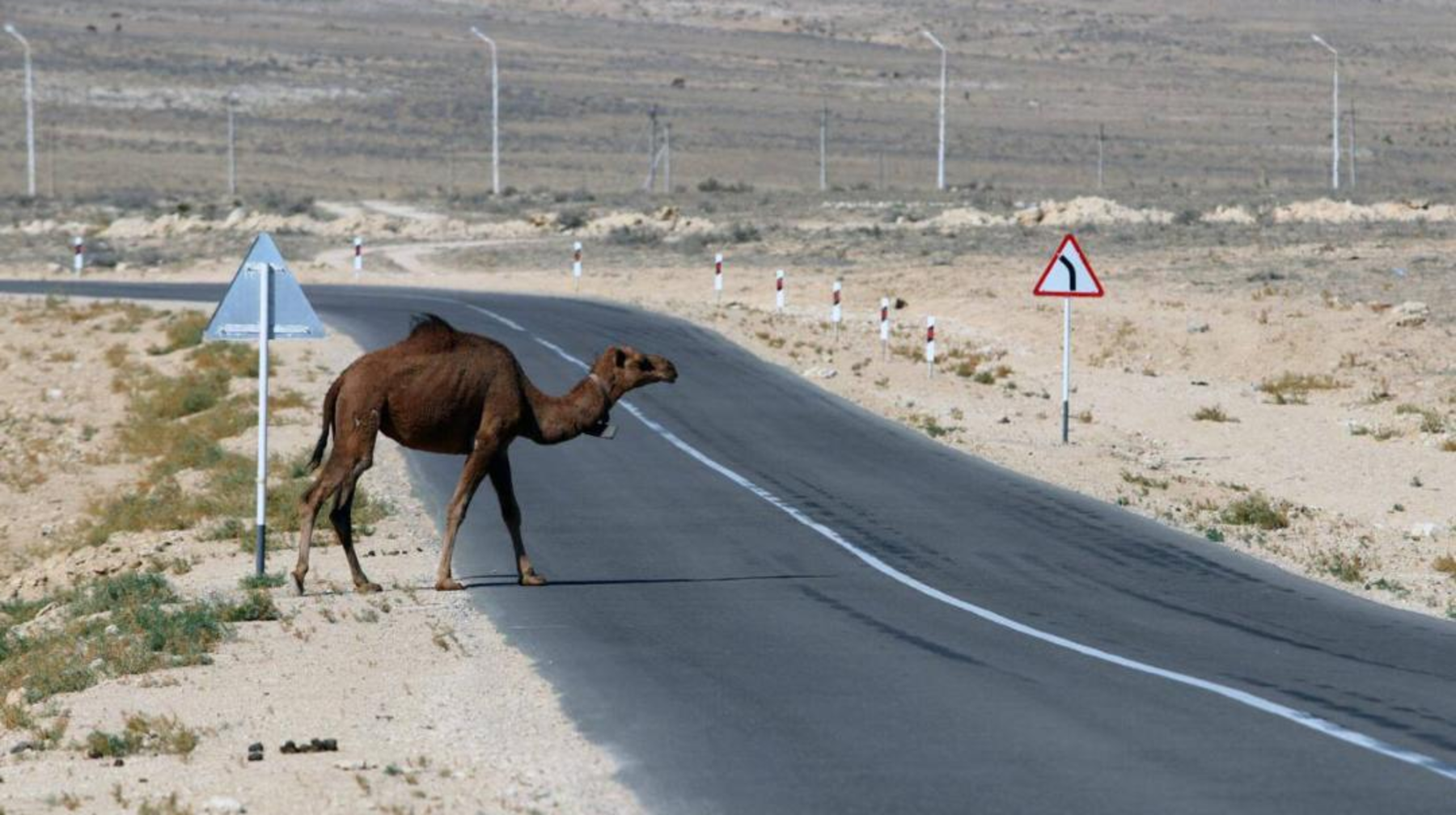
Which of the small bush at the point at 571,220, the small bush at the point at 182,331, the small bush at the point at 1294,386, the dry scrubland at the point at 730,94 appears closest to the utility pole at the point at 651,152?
the dry scrubland at the point at 730,94

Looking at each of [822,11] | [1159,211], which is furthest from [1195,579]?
[822,11]

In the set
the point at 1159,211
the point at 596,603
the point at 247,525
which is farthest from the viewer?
the point at 1159,211

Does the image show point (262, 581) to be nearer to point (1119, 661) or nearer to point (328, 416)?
point (328, 416)

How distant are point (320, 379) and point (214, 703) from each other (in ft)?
73.8

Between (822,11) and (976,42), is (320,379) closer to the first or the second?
(976,42)

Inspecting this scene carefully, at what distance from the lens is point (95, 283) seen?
55844 mm

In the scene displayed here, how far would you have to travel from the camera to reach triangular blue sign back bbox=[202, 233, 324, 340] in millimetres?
17719

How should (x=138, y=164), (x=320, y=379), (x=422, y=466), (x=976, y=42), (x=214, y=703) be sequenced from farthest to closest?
(x=976, y=42) → (x=138, y=164) → (x=320, y=379) → (x=422, y=466) → (x=214, y=703)

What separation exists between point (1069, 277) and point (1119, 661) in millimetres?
15356

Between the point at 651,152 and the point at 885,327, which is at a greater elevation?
the point at 651,152

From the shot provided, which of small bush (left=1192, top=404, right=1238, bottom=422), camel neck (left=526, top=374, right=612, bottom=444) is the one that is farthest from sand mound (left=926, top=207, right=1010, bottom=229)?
camel neck (left=526, top=374, right=612, bottom=444)

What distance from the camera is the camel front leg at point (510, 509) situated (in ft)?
56.6

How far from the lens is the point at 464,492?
17094 mm

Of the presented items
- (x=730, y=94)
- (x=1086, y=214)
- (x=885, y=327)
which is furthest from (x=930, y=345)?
(x=730, y=94)
